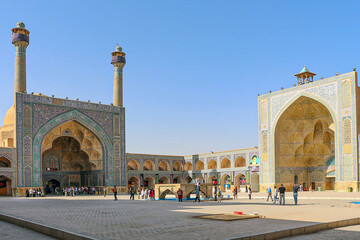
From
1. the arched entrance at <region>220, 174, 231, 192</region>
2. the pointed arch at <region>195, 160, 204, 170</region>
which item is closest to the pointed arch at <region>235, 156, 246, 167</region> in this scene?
the arched entrance at <region>220, 174, 231, 192</region>

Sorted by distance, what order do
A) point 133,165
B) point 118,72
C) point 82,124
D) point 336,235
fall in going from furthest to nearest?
1. point 133,165
2. point 118,72
3. point 82,124
4. point 336,235

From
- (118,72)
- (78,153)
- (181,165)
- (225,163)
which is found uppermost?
(118,72)

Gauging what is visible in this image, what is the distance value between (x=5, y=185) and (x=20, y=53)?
9.69m

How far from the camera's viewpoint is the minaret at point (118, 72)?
113ft

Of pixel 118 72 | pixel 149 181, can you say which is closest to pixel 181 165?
pixel 149 181

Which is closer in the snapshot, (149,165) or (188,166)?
(149,165)

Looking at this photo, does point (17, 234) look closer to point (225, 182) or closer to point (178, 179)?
point (225, 182)

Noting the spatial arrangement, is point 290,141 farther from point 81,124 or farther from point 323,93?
point 81,124

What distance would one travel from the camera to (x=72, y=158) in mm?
35844

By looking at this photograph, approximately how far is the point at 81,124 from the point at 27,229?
933 inches

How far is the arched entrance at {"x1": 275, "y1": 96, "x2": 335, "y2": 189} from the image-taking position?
30078 mm

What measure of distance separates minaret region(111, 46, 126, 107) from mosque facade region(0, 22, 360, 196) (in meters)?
0.09

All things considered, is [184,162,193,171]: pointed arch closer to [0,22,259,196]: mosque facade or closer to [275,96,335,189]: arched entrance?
[0,22,259,196]: mosque facade

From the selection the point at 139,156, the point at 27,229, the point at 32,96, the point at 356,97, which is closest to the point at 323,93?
the point at 356,97
